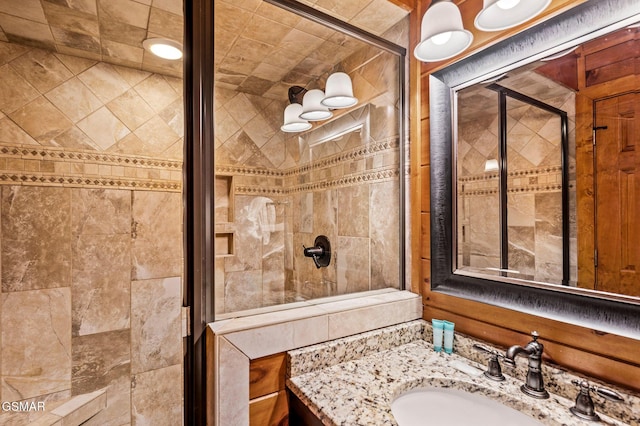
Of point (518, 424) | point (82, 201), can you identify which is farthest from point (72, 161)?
point (518, 424)

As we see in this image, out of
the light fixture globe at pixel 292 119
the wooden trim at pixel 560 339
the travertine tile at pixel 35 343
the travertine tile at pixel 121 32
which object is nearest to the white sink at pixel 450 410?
the wooden trim at pixel 560 339

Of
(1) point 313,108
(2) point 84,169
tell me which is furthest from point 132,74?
(1) point 313,108

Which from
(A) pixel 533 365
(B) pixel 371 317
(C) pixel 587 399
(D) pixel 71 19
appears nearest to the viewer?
(C) pixel 587 399

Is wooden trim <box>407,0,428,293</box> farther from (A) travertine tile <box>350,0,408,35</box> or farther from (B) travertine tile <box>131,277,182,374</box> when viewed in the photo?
(B) travertine tile <box>131,277,182,374</box>

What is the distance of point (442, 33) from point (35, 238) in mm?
1993

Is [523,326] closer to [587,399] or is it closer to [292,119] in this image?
[587,399]

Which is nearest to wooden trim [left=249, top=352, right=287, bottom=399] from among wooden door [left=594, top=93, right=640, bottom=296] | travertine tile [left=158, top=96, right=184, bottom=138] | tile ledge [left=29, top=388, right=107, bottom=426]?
wooden door [left=594, top=93, right=640, bottom=296]

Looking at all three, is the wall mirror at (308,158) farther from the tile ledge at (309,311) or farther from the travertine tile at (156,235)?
the travertine tile at (156,235)

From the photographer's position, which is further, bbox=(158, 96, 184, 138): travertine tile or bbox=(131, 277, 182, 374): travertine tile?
bbox=(158, 96, 184, 138): travertine tile

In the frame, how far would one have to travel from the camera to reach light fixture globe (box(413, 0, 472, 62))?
0.89 metres

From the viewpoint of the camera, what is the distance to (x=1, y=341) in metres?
1.43

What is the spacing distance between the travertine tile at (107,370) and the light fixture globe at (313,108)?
1.56 m

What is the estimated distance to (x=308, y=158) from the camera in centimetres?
151

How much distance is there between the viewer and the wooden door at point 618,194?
0.73 m
